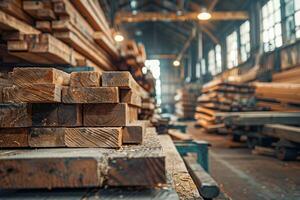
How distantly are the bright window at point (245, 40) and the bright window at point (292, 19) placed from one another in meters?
3.50

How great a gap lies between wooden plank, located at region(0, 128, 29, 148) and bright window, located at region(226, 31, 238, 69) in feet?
46.8

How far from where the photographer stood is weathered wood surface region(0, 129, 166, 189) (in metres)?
1.36

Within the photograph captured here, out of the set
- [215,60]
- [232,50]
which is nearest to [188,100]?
[232,50]

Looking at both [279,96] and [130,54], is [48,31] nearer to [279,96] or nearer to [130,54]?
[130,54]

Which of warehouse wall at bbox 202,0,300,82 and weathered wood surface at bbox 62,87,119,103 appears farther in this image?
warehouse wall at bbox 202,0,300,82

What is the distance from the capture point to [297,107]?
25.1 feet

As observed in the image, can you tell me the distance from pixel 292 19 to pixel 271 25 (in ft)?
5.38

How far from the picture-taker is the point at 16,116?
5.47 feet

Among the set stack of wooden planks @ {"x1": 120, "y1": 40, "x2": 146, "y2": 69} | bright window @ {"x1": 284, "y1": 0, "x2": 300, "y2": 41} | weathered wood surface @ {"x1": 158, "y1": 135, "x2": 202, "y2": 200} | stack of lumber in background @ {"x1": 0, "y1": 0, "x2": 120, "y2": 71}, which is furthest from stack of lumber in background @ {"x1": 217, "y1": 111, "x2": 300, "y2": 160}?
bright window @ {"x1": 284, "y1": 0, "x2": 300, "y2": 41}

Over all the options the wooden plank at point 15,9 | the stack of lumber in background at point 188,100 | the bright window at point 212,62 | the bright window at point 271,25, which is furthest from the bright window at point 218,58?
the wooden plank at point 15,9

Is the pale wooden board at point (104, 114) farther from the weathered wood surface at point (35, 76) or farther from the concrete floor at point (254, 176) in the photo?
the concrete floor at point (254, 176)

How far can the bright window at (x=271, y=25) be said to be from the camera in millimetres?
10398

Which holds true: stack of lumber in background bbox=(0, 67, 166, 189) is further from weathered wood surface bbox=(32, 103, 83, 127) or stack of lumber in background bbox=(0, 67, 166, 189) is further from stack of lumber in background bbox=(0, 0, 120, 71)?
stack of lumber in background bbox=(0, 0, 120, 71)

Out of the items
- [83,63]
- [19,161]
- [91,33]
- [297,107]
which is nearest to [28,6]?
[83,63]
